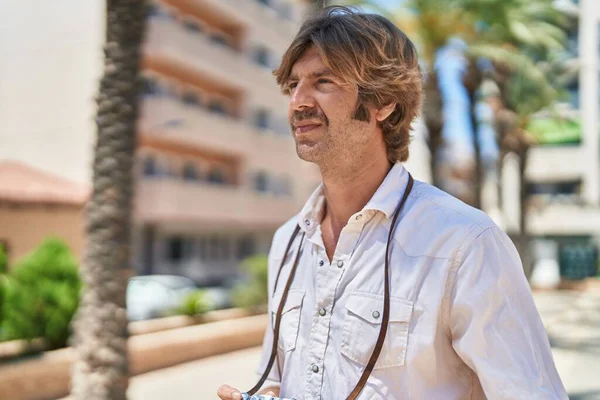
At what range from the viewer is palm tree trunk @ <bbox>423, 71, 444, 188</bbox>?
54.0 feet

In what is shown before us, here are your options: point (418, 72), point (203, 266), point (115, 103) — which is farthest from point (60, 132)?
point (418, 72)

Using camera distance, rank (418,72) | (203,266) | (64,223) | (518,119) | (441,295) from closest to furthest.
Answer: (441,295) → (418,72) → (64,223) → (518,119) → (203,266)

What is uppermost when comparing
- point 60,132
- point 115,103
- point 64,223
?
point 60,132

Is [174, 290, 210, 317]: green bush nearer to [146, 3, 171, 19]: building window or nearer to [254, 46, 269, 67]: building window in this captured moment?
[146, 3, 171, 19]: building window

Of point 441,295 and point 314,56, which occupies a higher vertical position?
point 314,56

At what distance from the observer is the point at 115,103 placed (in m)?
7.27

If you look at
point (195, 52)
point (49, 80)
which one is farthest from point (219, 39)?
point (49, 80)

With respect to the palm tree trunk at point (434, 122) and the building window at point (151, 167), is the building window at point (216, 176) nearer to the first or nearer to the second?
the building window at point (151, 167)

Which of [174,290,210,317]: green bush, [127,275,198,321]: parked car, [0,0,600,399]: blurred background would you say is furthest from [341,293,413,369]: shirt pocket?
[127,275,198,321]: parked car

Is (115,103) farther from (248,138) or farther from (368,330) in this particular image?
(248,138)

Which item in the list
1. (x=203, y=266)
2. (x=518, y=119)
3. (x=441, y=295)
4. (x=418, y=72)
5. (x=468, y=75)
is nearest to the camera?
(x=441, y=295)

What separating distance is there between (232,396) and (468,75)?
18720mm

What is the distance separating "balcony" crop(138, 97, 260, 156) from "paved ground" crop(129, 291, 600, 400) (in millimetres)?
14804

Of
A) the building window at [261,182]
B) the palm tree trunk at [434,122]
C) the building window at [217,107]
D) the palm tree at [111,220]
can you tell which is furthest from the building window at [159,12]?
the palm tree at [111,220]
